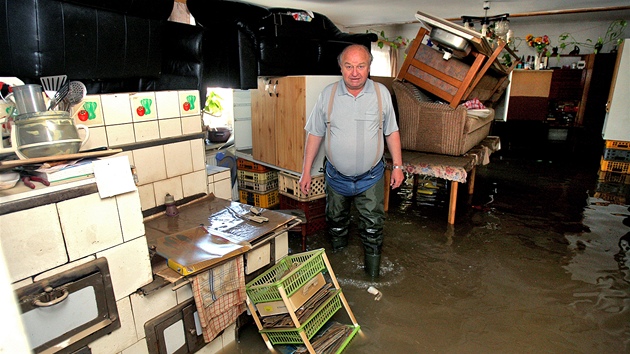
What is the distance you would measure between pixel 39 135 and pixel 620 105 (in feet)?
20.9

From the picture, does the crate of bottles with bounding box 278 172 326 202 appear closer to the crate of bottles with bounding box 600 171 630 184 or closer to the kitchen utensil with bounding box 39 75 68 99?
the kitchen utensil with bounding box 39 75 68 99

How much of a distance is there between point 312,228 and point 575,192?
133 inches

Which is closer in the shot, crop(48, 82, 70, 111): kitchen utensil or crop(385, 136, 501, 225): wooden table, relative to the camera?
crop(48, 82, 70, 111): kitchen utensil

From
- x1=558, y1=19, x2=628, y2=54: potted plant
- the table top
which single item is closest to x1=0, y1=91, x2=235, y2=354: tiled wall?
the table top

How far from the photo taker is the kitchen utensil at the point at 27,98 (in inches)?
48.2

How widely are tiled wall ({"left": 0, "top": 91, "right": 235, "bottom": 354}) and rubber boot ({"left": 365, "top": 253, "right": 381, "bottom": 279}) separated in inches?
Result: 40.8

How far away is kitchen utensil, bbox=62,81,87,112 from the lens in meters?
1.41

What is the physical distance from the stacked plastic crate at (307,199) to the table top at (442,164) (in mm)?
835

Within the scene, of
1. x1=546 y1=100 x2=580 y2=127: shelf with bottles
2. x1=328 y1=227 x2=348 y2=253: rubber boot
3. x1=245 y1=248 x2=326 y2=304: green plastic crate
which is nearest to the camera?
x1=245 y1=248 x2=326 y2=304: green plastic crate

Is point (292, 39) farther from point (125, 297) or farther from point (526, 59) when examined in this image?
point (526, 59)

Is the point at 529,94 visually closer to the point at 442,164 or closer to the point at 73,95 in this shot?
the point at 442,164

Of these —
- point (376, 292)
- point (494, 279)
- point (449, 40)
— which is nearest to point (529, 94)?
point (449, 40)

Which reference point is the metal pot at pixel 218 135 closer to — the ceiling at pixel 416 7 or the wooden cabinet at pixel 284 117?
the wooden cabinet at pixel 284 117

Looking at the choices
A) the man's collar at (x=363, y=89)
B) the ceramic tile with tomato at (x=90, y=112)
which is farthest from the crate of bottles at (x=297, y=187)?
the ceramic tile with tomato at (x=90, y=112)
